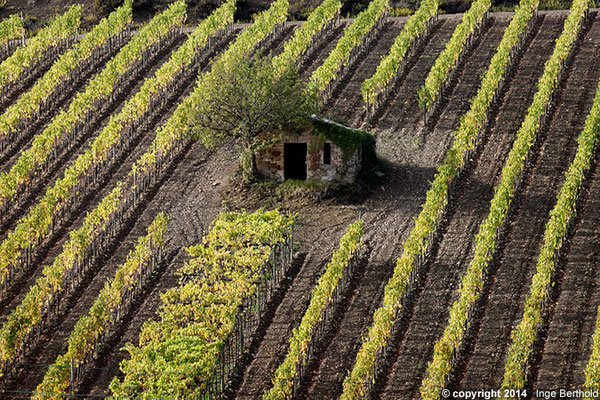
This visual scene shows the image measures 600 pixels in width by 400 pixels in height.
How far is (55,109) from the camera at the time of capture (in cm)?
6103

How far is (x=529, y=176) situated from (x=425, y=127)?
21.2ft

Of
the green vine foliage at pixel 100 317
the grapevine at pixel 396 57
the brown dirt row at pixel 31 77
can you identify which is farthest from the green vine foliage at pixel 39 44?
the green vine foliage at pixel 100 317

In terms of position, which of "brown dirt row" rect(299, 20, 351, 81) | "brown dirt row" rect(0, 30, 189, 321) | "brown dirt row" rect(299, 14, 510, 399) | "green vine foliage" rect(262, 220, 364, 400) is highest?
"green vine foliage" rect(262, 220, 364, 400)

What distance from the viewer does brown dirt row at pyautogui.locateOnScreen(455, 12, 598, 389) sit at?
39969mm

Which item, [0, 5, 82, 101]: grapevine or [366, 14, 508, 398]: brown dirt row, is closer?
[366, 14, 508, 398]: brown dirt row

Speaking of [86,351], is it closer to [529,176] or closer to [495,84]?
[529,176]

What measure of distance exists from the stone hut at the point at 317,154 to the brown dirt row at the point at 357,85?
6084 mm

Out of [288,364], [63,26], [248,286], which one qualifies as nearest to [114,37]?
[63,26]


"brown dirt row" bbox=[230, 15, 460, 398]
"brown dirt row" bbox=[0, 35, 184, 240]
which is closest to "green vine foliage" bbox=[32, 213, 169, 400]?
"brown dirt row" bbox=[230, 15, 460, 398]

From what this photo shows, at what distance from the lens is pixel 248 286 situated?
42.3 metres

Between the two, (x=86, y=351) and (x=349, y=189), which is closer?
(x=86, y=351)

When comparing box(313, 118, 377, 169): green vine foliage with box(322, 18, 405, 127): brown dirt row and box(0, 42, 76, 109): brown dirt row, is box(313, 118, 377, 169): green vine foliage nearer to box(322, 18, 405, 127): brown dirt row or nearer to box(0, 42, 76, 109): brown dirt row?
box(322, 18, 405, 127): brown dirt row

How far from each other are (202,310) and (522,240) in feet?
43.0

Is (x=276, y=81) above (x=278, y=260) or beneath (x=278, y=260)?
above
